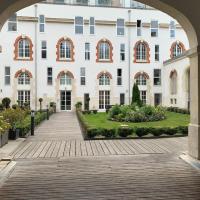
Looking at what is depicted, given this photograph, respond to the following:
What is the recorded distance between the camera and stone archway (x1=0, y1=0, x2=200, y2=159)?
8253 millimetres

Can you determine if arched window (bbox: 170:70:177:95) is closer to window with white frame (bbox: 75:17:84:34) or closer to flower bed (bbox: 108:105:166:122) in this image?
window with white frame (bbox: 75:17:84:34)

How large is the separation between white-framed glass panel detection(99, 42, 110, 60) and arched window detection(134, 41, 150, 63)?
10.5 feet

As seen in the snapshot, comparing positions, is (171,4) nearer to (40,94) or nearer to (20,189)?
(20,189)

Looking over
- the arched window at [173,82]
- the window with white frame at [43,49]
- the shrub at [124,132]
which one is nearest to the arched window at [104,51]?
the window with white frame at [43,49]

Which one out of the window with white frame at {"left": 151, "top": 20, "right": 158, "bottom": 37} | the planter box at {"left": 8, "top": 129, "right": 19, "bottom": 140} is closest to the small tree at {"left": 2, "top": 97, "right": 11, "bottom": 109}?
the window with white frame at {"left": 151, "top": 20, "right": 158, "bottom": 37}

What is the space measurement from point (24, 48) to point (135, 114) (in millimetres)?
20965

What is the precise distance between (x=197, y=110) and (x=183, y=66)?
29524 mm

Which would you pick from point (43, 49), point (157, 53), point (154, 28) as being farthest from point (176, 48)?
point (43, 49)

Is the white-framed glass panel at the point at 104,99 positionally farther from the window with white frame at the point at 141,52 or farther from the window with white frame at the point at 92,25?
the window with white frame at the point at 92,25

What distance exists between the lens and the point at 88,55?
42.2 meters

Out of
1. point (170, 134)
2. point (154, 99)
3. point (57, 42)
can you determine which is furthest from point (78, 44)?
point (170, 134)

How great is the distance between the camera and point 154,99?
43.3 metres

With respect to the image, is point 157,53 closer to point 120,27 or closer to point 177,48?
point 177,48

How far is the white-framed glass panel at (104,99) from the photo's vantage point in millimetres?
42344
